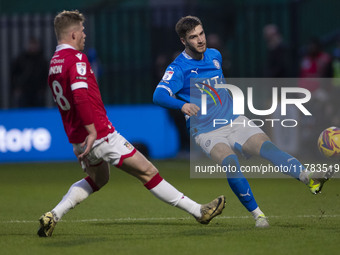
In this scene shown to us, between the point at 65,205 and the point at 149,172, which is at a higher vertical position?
the point at 149,172

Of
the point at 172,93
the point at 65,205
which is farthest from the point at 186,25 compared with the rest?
the point at 65,205

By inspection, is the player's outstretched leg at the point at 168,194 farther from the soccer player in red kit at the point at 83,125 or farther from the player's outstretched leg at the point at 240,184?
the player's outstretched leg at the point at 240,184

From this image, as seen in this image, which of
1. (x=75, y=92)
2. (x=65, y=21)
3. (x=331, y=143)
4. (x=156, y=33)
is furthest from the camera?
(x=156, y=33)

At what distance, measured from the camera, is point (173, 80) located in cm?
774

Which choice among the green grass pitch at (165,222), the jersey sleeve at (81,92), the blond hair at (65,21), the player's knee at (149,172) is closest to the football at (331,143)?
the green grass pitch at (165,222)

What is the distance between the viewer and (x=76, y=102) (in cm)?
676

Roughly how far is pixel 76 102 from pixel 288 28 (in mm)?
12401

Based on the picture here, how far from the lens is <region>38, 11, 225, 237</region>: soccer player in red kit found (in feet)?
22.3

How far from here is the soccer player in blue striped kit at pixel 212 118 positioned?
7410 mm

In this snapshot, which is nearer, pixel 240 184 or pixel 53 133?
pixel 240 184

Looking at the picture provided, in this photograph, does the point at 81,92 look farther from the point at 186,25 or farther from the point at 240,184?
the point at 240,184

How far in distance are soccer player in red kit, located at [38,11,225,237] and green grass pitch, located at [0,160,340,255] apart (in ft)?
0.92

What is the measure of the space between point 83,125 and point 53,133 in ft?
29.6

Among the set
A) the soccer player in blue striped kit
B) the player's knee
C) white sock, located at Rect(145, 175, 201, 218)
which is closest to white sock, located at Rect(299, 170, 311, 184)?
the soccer player in blue striped kit
